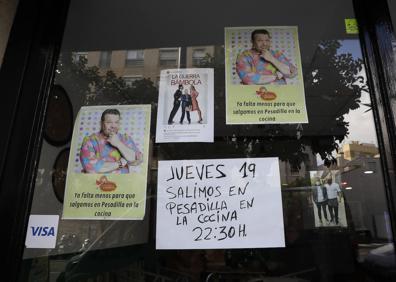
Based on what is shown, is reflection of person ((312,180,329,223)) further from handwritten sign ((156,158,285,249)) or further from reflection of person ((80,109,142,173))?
reflection of person ((80,109,142,173))

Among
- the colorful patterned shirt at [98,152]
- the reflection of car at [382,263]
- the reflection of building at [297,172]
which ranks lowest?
the reflection of car at [382,263]

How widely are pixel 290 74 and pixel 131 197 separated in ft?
3.00

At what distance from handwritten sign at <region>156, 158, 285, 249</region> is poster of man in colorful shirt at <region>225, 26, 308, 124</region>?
0.22 meters

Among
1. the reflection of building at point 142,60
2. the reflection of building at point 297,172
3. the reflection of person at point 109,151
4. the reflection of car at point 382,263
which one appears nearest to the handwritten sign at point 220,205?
the reflection of building at point 297,172

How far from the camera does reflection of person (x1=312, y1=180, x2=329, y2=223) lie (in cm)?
159

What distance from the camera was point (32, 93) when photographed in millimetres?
1629

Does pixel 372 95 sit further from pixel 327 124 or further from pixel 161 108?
pixel 161 108

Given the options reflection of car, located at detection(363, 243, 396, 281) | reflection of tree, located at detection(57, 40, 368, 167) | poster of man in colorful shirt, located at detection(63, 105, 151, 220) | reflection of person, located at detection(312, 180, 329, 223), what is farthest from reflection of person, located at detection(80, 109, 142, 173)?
reflection of car, located at detection(363, 243, 396, 281)

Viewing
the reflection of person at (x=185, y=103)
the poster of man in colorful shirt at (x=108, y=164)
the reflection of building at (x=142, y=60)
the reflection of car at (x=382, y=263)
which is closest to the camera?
the reflection of car at (x=382, y=263)

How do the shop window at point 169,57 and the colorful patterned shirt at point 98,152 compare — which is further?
the shop window at point 169,57

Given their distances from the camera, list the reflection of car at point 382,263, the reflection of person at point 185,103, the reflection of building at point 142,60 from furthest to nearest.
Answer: the reflection of building at point 142,60
the reflection of person at point 185,103
the reflection of car at point 382,263

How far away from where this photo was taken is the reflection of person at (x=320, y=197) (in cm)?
159

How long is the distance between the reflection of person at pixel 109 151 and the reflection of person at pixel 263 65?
23.9 inches

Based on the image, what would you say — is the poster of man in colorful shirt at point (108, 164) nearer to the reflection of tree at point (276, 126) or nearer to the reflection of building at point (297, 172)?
the reflection of tree at point (276, 126)
